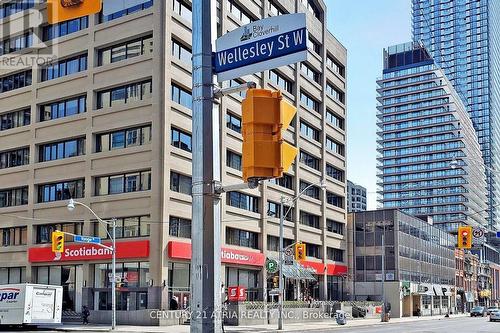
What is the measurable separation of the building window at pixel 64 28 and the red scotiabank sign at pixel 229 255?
71.8ft

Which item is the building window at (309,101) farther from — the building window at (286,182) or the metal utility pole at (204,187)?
the metal utility pole at (204,187)

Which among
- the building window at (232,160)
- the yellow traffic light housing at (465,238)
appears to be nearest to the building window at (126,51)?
the building window at (232,160)

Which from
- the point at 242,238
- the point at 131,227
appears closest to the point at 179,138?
the point at 131,227

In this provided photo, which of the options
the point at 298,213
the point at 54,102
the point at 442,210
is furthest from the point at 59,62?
the point at 442,210

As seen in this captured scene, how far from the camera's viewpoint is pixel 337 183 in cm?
8656

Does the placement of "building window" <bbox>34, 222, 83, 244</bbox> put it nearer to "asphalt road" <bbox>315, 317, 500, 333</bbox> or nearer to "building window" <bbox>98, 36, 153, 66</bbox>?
"building window" <bbox>98, 36, 153, 66</bbox>

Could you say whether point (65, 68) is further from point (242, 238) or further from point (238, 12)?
point (242, 238)

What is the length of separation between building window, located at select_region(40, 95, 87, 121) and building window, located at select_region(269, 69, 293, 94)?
21.0m

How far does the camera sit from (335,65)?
89.6 meters

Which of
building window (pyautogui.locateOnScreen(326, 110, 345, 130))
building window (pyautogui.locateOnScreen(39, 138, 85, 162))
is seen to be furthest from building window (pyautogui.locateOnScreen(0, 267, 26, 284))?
building window (pyautogui.locateOnScreen(326, 110, 345, 130))

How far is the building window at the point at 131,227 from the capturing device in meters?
51.8

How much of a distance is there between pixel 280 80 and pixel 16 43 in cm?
2784

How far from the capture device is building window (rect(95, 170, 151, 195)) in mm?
52750

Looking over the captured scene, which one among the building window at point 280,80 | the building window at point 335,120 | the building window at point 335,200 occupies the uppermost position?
the building window at point 280,80
